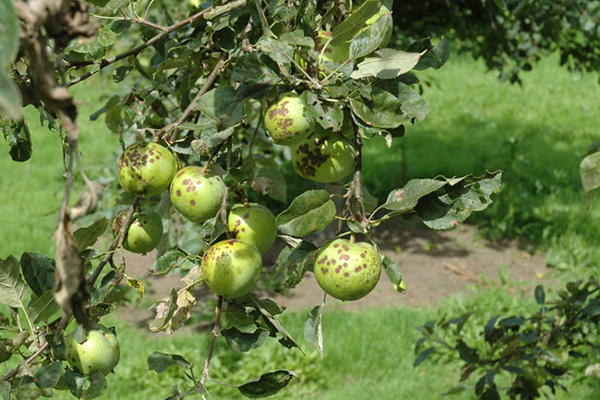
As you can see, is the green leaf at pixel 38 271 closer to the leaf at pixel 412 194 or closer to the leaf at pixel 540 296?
the leaf at pixel 412 194

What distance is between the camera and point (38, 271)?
1083 millimetres

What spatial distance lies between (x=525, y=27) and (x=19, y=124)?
3.32m

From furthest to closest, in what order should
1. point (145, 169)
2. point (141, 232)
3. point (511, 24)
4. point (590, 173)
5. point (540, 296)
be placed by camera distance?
point (511, 24)
point (540, 296)
point (141, 232)
point (145, 169)
point (590, 173)

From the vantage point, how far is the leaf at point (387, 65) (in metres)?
0.90

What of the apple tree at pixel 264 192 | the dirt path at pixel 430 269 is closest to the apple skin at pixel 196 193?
the apple tree at pixel 264 192

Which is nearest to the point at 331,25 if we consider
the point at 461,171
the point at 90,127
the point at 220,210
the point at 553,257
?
the point at 220,210

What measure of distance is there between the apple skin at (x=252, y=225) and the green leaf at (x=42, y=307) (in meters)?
0.27

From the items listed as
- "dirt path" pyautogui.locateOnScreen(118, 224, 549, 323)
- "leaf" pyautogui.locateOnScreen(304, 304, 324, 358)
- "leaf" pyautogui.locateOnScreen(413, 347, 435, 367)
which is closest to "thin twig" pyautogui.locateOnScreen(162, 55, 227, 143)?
"leaf" pyautogui.locateOnScreen(304, 304, 324, 358)

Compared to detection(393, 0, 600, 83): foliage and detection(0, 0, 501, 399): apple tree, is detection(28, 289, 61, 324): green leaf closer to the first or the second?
detection(0, 0, 501, 399): apple tree

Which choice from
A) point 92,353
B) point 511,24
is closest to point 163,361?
point 92,353

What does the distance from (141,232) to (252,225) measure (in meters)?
0.19

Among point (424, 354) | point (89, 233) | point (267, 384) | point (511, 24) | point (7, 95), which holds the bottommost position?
point (424, 354)

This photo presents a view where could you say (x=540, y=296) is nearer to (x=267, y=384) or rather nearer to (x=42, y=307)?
(x=267, y=384)

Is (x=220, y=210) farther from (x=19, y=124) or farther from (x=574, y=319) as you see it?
(x=574, y=319)
